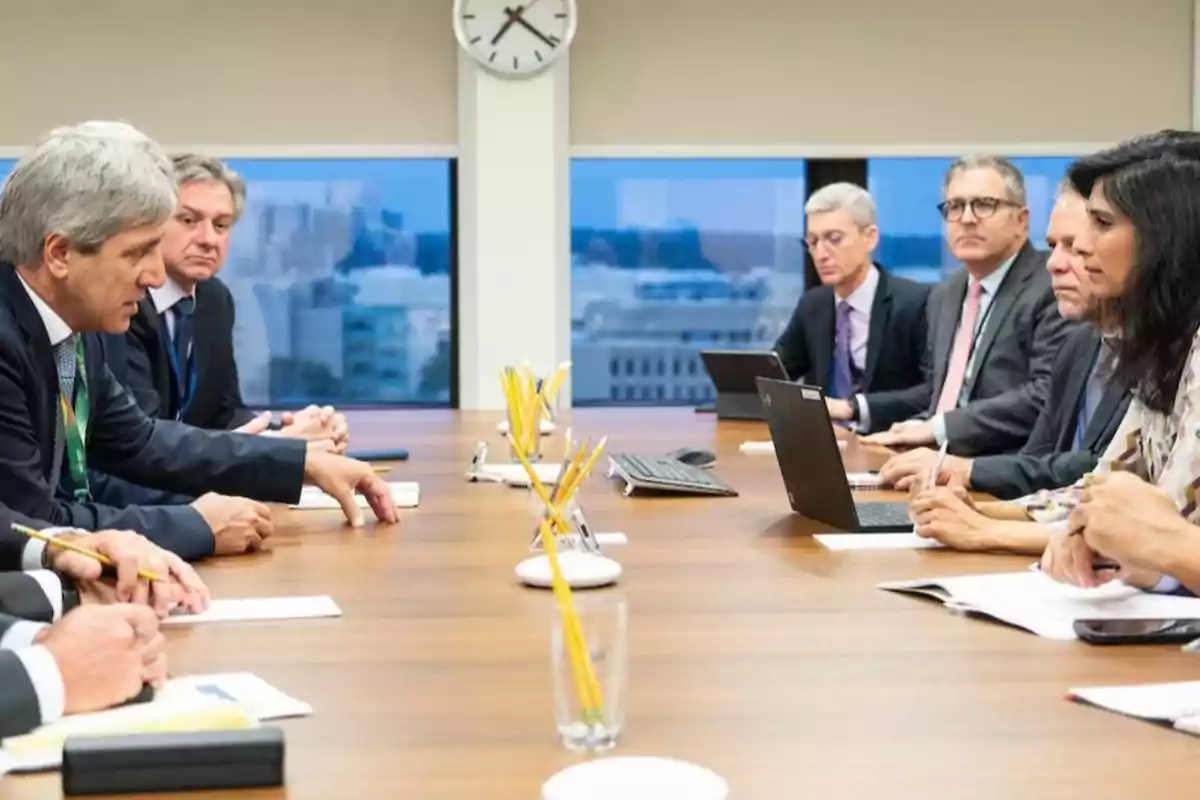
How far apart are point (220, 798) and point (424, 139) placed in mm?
5558

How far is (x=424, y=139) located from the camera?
6539 mm

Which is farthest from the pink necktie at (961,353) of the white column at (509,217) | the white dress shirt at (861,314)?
the white column at (509,217)

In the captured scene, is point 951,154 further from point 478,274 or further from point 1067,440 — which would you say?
point 1067,440

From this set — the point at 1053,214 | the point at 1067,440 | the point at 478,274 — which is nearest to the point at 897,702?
the point at 1067,440

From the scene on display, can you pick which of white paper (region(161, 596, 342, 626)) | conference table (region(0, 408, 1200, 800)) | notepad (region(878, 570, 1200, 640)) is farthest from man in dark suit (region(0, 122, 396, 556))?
notepad (region(878, 570, 1200, 640))

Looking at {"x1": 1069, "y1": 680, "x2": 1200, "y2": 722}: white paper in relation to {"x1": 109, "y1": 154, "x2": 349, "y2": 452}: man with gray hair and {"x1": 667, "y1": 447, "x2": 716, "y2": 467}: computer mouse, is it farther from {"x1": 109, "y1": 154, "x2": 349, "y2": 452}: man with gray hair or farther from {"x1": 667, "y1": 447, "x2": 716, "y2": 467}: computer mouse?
{"x1": 109, "y1": 154, "x2": 349, "y2": 452}: man with gray hair

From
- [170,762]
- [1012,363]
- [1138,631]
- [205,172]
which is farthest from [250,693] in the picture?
[1012,363]

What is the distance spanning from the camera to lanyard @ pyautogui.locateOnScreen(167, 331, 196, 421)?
3908 millimetres

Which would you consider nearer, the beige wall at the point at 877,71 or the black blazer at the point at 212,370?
the black blazer at the point at 212,370

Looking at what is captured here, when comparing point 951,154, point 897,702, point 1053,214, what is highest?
point 951,154

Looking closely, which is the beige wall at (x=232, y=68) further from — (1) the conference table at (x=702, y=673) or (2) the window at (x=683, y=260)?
(1) the conference table at (x=702, y=673)

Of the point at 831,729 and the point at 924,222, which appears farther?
the point at 924,222

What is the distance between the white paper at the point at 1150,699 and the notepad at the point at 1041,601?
26 cm

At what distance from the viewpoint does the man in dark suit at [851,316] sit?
5453 mm
